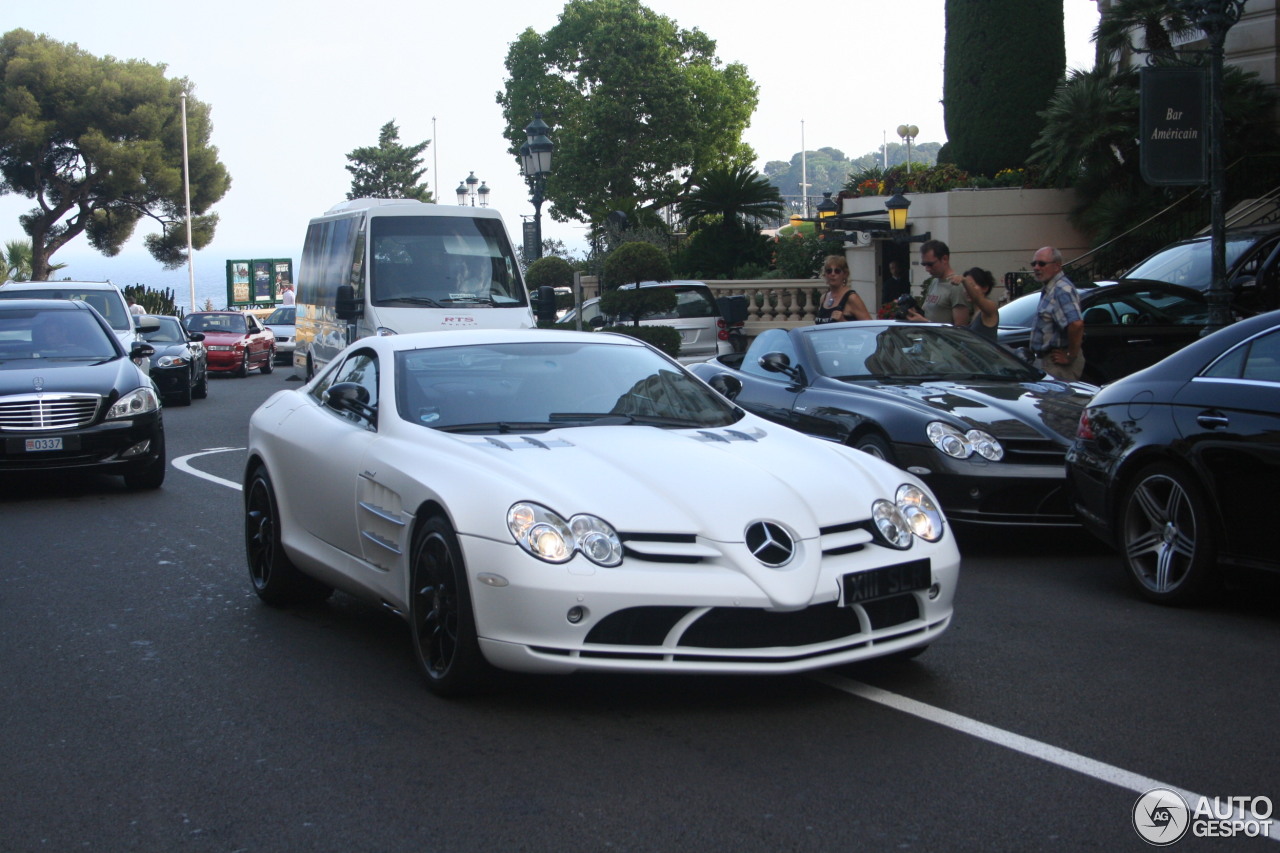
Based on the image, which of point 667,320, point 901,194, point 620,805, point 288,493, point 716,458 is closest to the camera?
point 620,805

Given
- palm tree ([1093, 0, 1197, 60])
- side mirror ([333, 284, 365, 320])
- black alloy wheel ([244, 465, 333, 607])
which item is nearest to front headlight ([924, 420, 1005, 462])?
black alloy wheel ([244, 465, 333, 607])

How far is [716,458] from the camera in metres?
5.47

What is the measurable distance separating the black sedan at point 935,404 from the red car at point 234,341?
910 inches

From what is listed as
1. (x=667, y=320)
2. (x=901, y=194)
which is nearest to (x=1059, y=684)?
(x=667, y=320)

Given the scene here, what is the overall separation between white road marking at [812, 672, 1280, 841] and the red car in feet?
91.0

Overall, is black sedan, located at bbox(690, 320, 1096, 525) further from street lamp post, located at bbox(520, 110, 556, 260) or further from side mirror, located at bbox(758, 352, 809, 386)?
street lamp post, located at bbox(520, 110, 556, 260)

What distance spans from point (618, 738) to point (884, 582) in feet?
3.54

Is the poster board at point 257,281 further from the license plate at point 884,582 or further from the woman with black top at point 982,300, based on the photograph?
the license plate at point 884,582

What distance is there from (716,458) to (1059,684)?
152 cm

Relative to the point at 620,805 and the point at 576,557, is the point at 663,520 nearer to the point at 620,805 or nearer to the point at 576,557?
the point at 576,557

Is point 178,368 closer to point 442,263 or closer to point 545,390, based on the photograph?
point 442,263

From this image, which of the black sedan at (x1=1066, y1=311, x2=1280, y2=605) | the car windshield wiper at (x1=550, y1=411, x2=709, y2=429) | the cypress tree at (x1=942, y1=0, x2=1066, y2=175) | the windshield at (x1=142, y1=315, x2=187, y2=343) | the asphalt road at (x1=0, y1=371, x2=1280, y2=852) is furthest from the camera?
the cypress tree at (x1=942, y1=0, x2=1066, y2=175)

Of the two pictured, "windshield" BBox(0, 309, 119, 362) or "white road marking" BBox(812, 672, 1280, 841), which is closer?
"white road marking" BBox(812, 672, 1280, 841)

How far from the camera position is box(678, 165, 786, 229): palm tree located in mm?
33344
